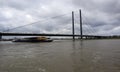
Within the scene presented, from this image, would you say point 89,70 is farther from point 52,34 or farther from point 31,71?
point 52,34

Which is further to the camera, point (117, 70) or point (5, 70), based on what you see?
point (5, 70)

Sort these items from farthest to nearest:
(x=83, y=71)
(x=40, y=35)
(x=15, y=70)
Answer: (x=40, y=35)
(x=15, y=70)
(x=83, y=71)

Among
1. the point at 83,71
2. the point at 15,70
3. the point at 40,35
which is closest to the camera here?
the point at 83,71

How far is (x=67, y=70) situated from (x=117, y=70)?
218 centimetres

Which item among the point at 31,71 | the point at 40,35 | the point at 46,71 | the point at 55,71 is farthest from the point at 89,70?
the point at 40,35

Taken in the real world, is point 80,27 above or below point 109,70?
above

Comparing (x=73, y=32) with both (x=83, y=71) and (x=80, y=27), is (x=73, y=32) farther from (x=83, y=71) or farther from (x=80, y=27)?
(x=83, y=71)

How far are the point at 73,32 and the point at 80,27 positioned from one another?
4373 millimetres

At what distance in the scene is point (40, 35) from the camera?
6738cm

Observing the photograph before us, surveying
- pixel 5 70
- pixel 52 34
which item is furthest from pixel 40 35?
pixel 5 70

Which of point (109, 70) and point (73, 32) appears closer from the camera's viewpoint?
point (109, 70)

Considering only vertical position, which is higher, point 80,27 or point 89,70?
point 80,27

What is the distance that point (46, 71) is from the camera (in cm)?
604

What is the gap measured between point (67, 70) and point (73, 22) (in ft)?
213
